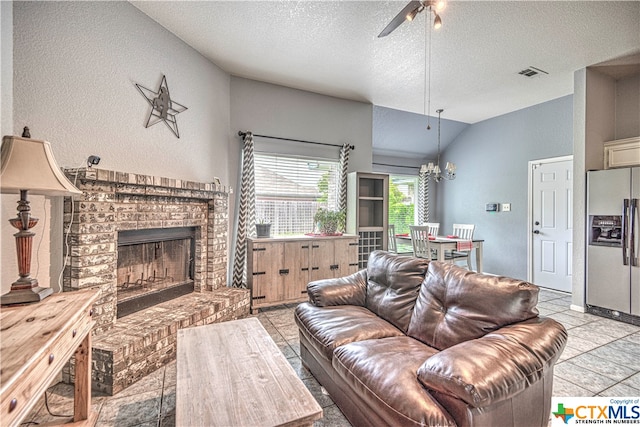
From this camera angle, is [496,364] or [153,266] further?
[153,266]

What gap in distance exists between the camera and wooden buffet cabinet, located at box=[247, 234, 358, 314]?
11.7ft

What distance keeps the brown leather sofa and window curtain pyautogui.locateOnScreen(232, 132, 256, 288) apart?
1686mm

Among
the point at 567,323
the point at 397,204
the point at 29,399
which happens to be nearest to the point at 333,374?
the point at 29,399

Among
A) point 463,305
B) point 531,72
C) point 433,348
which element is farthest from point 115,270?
point 531,72

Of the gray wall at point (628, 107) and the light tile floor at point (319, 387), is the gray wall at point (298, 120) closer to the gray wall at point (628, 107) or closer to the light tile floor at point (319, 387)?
the light tile floor at point (319, 387)

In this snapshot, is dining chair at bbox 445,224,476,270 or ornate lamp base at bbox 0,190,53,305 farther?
dining chair at bbox 445,224,476,270

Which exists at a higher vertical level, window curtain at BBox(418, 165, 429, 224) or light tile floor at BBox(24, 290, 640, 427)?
window curtain at BBox(418, 165, 429, 224)

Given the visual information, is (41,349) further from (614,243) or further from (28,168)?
(614,243)

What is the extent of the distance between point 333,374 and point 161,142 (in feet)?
8.35

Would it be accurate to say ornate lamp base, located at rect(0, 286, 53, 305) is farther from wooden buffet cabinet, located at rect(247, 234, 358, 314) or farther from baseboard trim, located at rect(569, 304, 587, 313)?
baseboard trim, located at rect(569, 304, 587, 313)

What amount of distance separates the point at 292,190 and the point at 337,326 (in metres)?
2.63

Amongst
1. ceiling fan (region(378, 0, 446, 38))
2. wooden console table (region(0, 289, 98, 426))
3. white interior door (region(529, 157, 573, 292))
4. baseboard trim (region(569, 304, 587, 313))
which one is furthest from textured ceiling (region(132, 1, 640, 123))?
baseboard trim (region(569, 304, 587, 313))

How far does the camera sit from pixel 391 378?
4.51ft

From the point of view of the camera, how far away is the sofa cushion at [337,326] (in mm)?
1830
